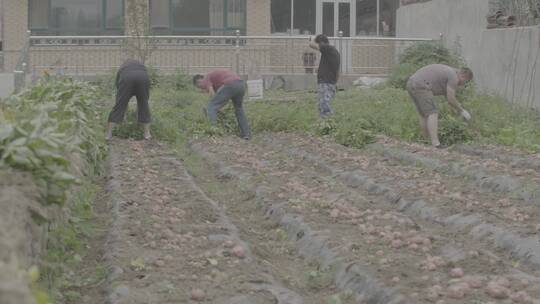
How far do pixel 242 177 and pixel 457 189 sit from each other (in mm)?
2527

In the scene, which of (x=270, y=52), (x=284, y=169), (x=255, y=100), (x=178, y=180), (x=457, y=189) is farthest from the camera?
(x=270, y=52)

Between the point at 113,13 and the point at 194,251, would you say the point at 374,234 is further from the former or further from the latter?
the point at 113,13

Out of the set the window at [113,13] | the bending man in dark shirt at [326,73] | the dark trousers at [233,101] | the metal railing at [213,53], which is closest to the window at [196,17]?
the window at [113,13]

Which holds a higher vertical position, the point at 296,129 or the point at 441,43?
the point at 441,43

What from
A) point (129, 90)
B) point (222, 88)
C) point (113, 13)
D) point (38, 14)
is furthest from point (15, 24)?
point (129, 90)

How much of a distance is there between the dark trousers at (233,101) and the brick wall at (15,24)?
12.0 metres

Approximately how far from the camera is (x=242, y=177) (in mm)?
10516

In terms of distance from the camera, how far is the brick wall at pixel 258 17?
26891 millimetres

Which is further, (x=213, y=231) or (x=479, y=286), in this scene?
(x=213, y=231)

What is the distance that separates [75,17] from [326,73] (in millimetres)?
11773

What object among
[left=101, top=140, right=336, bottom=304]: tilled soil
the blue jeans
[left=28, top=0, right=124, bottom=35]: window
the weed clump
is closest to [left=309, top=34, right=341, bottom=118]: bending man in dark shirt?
the blue jeans

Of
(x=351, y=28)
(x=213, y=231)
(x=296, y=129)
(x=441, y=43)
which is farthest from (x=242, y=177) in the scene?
(x=351, y=28)

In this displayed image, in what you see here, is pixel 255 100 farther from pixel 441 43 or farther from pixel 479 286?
pixel 479 286

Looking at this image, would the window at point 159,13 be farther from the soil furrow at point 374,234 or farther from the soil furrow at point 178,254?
the soil furrow at point 178,254
